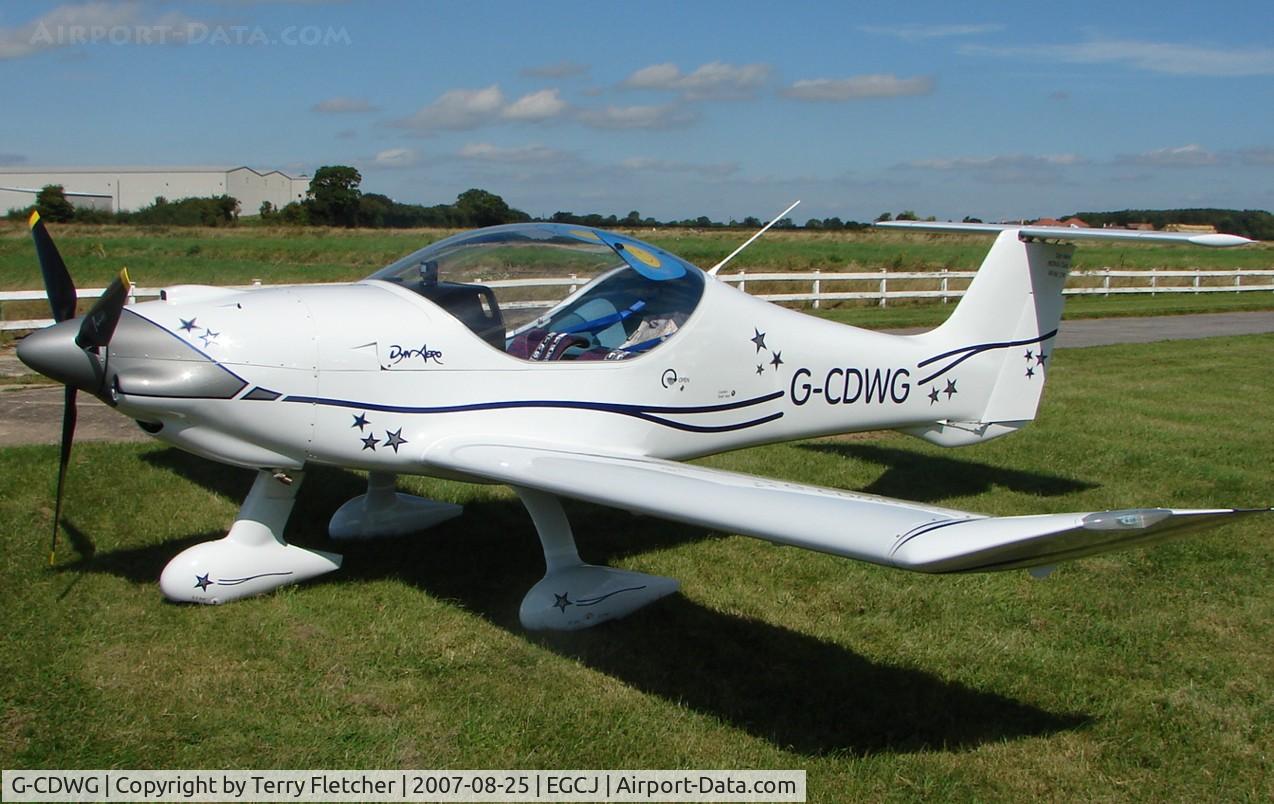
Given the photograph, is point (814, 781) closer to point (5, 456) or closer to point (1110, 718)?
point (1110, 718)

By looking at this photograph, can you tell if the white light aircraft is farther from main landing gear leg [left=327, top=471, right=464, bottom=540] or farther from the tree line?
the tree line

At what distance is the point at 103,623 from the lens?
5.36m

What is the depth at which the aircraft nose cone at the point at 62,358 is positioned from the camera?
4.97 metres

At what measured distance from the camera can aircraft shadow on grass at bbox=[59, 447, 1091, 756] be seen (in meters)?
4.59

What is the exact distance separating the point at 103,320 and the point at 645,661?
122 inches

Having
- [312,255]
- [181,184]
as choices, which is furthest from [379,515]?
[181,184]

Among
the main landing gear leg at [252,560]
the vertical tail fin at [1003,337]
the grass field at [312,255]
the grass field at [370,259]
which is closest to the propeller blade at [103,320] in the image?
the main landing gear leg at [252,560]

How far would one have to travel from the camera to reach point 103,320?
16.4 feet

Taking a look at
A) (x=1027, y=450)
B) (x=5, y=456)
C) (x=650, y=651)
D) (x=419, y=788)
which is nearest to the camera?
Answer: (x=419, y=788)

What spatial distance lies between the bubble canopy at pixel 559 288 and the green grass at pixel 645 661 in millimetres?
1496

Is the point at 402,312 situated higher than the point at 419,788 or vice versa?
the point at 402,312

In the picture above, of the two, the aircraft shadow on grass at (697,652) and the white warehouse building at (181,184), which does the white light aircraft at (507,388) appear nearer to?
the aircraft shadow on grass at (697,652)

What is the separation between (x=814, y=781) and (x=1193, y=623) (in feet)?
9.44

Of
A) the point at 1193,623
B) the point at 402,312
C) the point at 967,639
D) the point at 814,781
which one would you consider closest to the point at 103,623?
the point at 402,312
